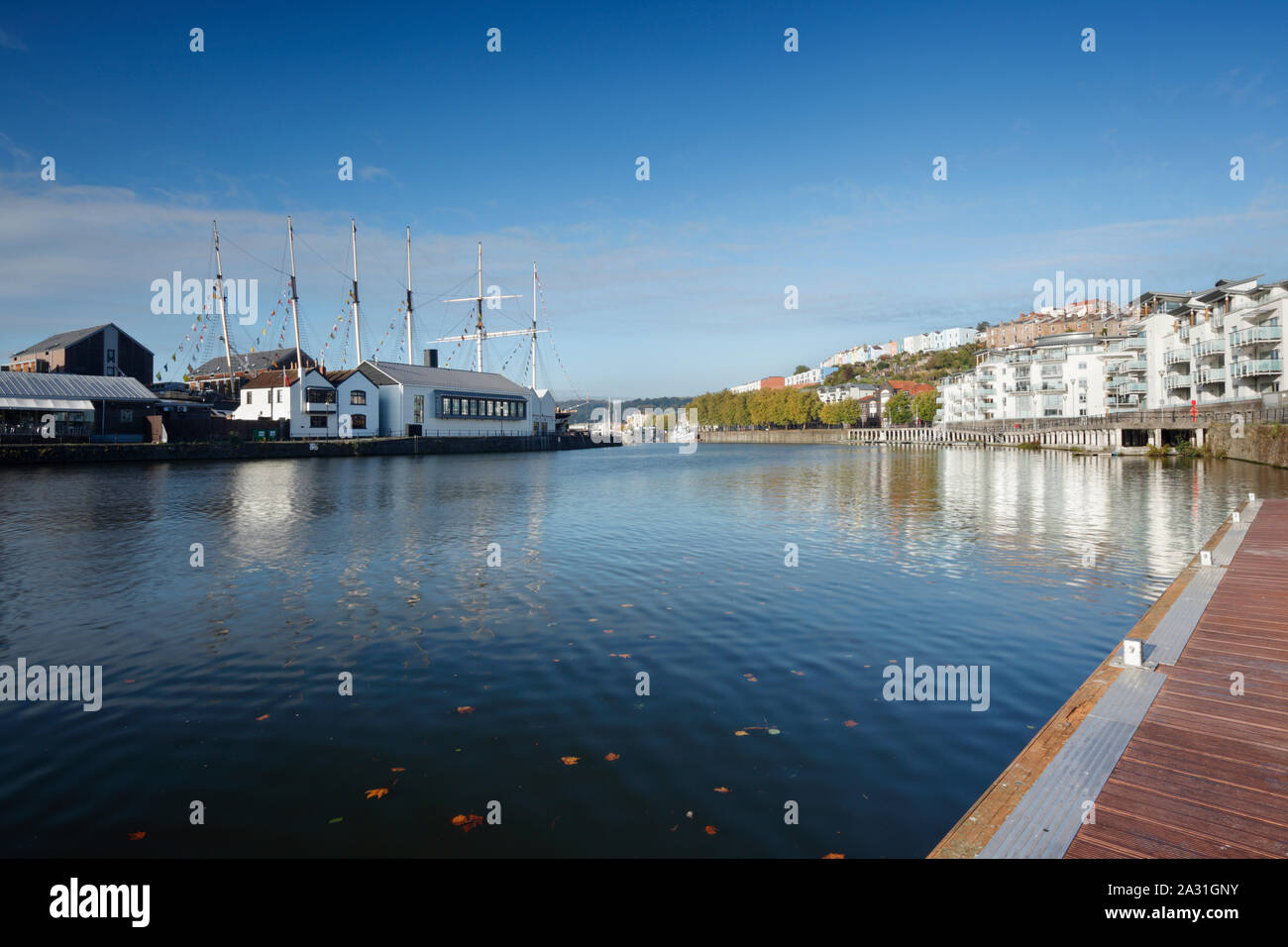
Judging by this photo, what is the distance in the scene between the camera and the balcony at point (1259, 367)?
2336 inches

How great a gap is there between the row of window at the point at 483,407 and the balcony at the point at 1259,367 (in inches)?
3371

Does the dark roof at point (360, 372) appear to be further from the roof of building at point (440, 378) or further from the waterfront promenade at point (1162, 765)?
the waterfront promenade at point (1162, 765)

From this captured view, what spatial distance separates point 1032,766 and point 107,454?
68.4m

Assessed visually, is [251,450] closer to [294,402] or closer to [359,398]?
[294,402]

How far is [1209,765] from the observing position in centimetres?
582

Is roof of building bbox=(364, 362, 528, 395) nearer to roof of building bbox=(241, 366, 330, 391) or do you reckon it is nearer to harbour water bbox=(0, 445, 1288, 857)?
roof of building bbox=(241, 366, 330, 391)

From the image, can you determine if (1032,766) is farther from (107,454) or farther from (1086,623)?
(107,454)

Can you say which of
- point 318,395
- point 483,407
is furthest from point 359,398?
point 483,407

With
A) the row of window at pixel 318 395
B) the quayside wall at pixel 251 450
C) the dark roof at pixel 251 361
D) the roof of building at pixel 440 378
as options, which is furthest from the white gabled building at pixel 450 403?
the dark roof at pixel 251 361

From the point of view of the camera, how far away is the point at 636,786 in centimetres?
660

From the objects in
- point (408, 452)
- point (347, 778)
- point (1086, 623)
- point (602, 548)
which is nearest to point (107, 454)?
point (408, 452)

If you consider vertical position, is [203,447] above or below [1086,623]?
above

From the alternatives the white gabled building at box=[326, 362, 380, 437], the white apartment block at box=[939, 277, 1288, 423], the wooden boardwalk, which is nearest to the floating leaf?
the wooden boardwalk

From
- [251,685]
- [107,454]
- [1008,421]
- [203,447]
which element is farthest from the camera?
[1008,421]
